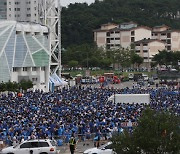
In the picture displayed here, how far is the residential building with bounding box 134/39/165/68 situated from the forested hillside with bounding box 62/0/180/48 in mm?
15781

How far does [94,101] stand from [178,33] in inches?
3812

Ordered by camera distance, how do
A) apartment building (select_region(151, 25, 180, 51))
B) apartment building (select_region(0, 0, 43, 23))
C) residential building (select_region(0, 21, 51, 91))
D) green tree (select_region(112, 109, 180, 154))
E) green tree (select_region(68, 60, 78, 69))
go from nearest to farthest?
green tree (select_region(112, 109, 180, 154))
residential building (select_region(0, 21, 51, 91))
green tree (select_region(68, 60, 78, 69))
apartment building (select_region(0, 0, 43, 23))
apartment building (select_region(151, 25, 180, 51))

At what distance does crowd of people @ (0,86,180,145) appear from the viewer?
30656mm

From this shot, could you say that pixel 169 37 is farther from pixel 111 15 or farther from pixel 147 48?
pixel 111 15

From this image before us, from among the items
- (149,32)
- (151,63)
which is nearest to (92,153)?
(151,63)

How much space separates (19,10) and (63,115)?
299 feet

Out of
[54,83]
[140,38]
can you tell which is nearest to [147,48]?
[140,38]

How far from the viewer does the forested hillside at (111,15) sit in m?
146

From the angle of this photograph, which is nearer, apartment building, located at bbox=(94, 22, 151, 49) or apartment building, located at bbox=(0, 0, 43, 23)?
apartment building, located at bbox=(0, 0, 43, 23)

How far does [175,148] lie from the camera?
1792 cm

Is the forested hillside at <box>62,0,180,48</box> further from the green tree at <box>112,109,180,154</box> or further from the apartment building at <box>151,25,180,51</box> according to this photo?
the green tree at <box>112,109,180,154</box>

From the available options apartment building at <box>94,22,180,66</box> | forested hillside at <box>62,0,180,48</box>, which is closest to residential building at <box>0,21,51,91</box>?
apartment building at <box>94,22,180,66</box>

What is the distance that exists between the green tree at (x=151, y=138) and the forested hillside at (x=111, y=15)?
411 ft

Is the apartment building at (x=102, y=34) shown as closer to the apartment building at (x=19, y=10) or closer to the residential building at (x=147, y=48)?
the residential building at (x=147, y=48)
